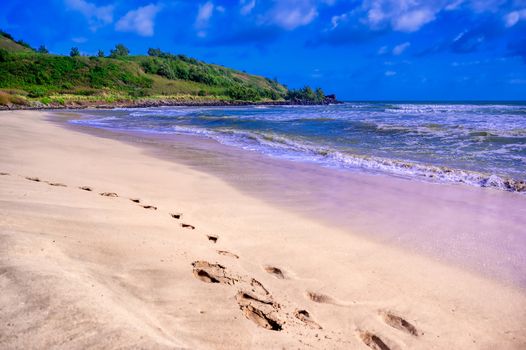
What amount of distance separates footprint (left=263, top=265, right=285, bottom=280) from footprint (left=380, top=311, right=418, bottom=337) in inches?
34.1

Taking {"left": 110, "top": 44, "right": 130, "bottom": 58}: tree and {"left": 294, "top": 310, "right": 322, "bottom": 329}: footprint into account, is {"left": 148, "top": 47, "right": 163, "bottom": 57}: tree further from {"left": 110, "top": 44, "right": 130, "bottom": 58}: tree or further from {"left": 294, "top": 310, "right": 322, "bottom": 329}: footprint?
{"left": 294, "top": 310, "right": 322, "bottom": 329}: footprint

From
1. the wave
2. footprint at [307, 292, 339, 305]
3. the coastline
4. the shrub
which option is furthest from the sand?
the shrub

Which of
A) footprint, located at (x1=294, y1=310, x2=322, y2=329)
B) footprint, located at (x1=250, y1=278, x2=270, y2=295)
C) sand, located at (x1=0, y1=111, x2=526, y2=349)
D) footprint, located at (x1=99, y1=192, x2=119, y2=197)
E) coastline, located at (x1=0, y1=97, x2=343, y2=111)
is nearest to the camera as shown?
sand, located at (x1=0, y1=111, x2=526, y2=349)

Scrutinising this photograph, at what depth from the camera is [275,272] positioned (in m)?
3.37

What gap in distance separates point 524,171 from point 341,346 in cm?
801

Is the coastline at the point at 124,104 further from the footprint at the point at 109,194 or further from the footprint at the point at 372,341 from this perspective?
the footprint at the point at 372,341

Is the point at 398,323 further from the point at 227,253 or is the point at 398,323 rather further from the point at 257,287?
the point at 227,253

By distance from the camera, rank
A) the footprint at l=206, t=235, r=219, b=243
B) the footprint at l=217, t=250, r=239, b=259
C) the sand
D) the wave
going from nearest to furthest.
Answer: the sand, the footprint at l=217, t=250, r=239, b=259, the footprint at l=206, t=235, r=219, b=243, the wave

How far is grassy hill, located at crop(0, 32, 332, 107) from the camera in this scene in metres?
56.3

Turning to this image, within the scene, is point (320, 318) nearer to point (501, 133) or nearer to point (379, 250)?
point (379, 250)

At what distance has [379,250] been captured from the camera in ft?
13.3

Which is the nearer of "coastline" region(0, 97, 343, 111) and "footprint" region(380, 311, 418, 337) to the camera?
"footprint" region(380, 311, 418, 337)

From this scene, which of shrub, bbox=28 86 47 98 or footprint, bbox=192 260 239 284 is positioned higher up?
shrub, bbox=28 86 47 98

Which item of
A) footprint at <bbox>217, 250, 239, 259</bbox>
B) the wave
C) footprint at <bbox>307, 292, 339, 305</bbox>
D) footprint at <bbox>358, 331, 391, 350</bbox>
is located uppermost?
the wave
